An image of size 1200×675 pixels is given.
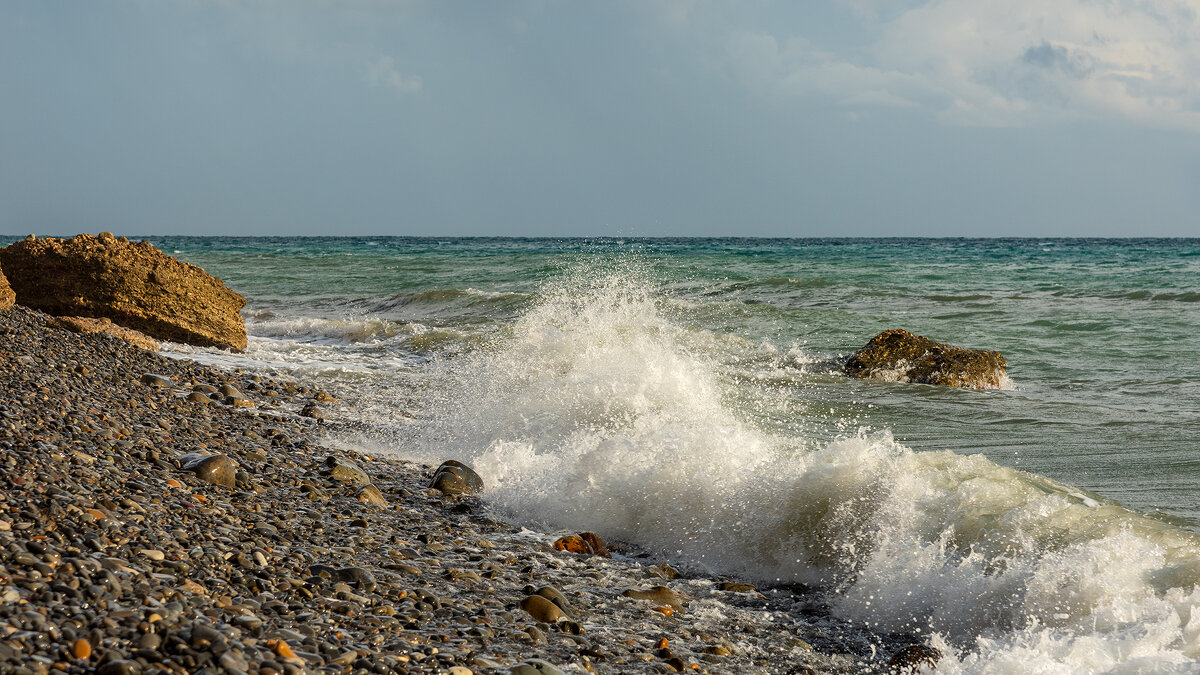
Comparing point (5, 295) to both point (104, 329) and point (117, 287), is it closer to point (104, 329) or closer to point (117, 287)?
point (104, 329)

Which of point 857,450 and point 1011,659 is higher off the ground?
point 857,450

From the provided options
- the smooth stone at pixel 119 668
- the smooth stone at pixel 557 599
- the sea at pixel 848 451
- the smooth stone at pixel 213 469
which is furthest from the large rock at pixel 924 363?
the smooth stone at pixel 119 668

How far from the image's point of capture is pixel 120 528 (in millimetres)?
2752

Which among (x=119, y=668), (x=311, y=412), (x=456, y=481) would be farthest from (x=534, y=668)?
(x=311, y=412)

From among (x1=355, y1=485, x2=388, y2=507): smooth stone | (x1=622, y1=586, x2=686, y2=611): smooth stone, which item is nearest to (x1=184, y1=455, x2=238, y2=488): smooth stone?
(x1=355, y1=485, x2=388, y2=507): smooth stone

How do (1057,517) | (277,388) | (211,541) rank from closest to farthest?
(211,541) → (1057,517) → (277,388)

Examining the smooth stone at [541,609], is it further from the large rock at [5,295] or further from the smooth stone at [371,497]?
the large rock at [5,295]

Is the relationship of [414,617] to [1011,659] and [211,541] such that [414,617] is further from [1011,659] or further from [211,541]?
[1011,659]

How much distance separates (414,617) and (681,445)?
2.12 meters

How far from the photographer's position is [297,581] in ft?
9.14

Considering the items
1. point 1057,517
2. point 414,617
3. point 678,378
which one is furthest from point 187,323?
point 1057,517

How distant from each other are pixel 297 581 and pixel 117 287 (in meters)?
6.92

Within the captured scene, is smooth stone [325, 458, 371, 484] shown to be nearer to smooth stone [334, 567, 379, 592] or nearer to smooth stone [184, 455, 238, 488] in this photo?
smooth stone [184, 455, 238, 488]

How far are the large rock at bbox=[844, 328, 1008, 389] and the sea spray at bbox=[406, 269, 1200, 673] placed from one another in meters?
2.73
